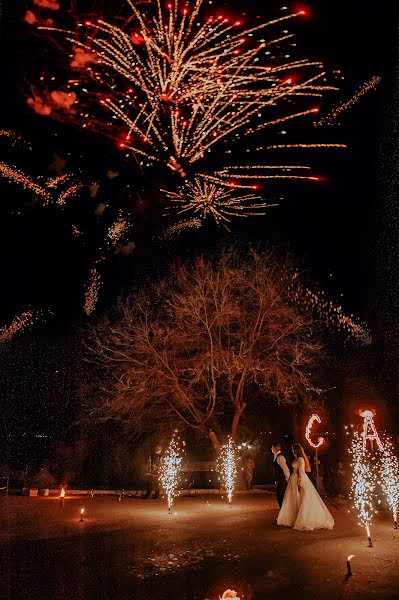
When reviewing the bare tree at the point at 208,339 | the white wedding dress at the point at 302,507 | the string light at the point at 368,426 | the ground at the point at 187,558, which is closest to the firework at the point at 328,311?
the bare tree at the point at 208,339

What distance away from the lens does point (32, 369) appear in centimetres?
2648

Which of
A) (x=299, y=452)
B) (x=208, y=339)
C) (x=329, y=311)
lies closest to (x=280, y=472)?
(x=299, y=452)

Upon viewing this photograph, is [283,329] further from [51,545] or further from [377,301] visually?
[51,545]

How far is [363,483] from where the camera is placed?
36.8ft

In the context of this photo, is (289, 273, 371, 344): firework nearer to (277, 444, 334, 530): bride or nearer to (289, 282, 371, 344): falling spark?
(289, 282, 371, 344): falling spark

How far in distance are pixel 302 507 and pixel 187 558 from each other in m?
3.60

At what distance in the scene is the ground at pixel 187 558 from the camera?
23.6 feet

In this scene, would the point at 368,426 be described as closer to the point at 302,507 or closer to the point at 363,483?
the point at 302,507

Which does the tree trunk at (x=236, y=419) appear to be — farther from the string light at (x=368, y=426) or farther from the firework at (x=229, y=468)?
the string light at (x=368, y=426)

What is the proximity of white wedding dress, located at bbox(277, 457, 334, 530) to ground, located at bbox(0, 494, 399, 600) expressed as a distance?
31 cm

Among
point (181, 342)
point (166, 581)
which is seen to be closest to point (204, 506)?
point (181, 342)

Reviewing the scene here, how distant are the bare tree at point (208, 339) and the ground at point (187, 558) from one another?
5673 millimetres

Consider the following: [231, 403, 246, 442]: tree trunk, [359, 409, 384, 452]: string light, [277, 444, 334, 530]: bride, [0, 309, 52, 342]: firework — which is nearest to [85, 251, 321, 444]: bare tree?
A: [231, 403, 246, 442]: tree trunk

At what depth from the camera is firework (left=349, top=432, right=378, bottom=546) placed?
11.1m
